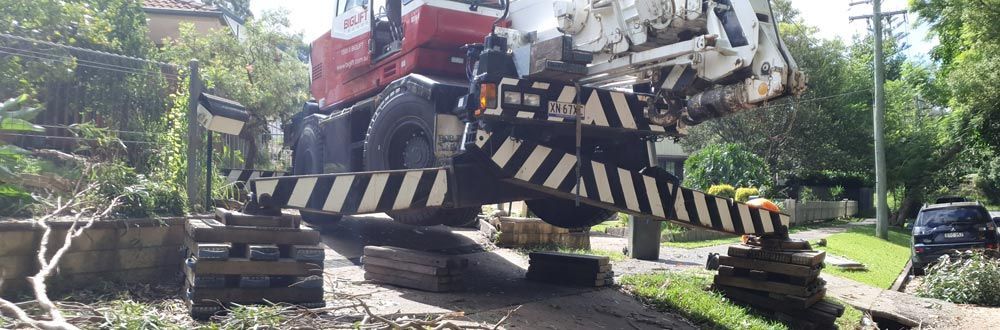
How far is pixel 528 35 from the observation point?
6.91m

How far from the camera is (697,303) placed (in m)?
7.23

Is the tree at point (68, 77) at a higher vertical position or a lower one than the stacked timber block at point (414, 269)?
higher

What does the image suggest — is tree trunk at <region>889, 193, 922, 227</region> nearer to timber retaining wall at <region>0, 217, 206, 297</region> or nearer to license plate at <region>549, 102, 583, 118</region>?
license plate at <region>549, 102, 583, 118</region>

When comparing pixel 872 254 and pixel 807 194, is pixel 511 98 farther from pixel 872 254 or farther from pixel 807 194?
pixel 807 194

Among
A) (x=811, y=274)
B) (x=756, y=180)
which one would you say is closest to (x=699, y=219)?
(x=811, y=274)

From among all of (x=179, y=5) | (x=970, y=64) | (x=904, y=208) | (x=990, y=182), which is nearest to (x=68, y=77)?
(x=179, y=5)

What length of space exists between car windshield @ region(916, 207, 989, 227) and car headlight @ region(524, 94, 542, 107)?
11968mm

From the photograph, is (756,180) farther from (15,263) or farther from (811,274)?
(15,263)

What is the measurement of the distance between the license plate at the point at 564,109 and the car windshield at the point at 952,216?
38.2 feet

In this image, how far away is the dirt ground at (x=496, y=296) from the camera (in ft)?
19.4

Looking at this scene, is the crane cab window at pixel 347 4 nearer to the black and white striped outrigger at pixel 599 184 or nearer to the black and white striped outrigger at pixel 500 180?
the black and white striped outrigger at pixel 500 180

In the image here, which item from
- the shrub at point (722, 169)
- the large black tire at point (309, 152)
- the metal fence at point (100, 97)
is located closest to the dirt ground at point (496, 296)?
the large black tire at point (309, 152)

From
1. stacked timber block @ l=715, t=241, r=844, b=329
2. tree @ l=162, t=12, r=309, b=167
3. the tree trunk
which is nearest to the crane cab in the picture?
stacked timber block @ l=715, t=241, r=844, b=329

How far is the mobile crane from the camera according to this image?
222 inches
